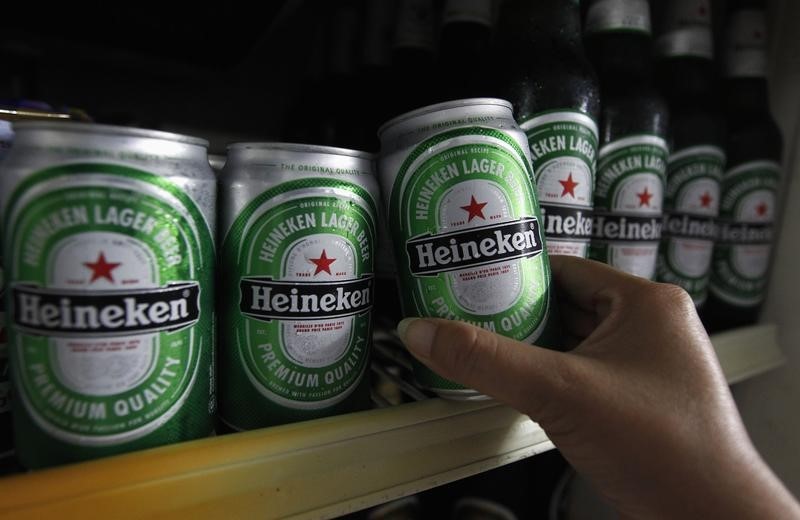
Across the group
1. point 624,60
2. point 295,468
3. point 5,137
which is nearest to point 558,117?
point 624,60

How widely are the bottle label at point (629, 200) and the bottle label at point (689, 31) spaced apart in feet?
1.02

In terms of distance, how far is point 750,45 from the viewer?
3.36 ft

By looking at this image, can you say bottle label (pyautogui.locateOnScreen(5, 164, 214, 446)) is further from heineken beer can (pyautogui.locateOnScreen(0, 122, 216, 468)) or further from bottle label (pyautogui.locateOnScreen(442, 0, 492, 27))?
bottle label (pyautogui.locateOnScreen(442, 0, 492, 27))

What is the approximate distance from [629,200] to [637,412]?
401mm

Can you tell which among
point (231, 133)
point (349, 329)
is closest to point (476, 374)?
point (349, 329)

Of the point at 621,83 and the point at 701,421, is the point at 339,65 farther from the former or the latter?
the point at 701,421

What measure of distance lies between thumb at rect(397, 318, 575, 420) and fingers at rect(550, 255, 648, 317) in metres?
0.15

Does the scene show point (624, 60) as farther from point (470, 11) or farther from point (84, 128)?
point (84, 128)

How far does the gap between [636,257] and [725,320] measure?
0.39 m

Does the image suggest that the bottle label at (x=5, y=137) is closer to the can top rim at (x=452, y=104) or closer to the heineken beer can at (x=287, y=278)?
the heineken beer can at (x=287, y=278)

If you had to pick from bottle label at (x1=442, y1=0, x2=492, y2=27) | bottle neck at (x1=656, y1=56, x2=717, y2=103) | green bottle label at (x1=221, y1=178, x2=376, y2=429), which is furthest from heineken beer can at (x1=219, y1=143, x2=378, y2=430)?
bottle neck at (x1=656, y1=56, x2=717, y2=103)

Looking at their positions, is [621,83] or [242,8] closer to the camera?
[621,83]

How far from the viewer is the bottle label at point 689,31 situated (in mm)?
958

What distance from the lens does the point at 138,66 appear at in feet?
3.89
